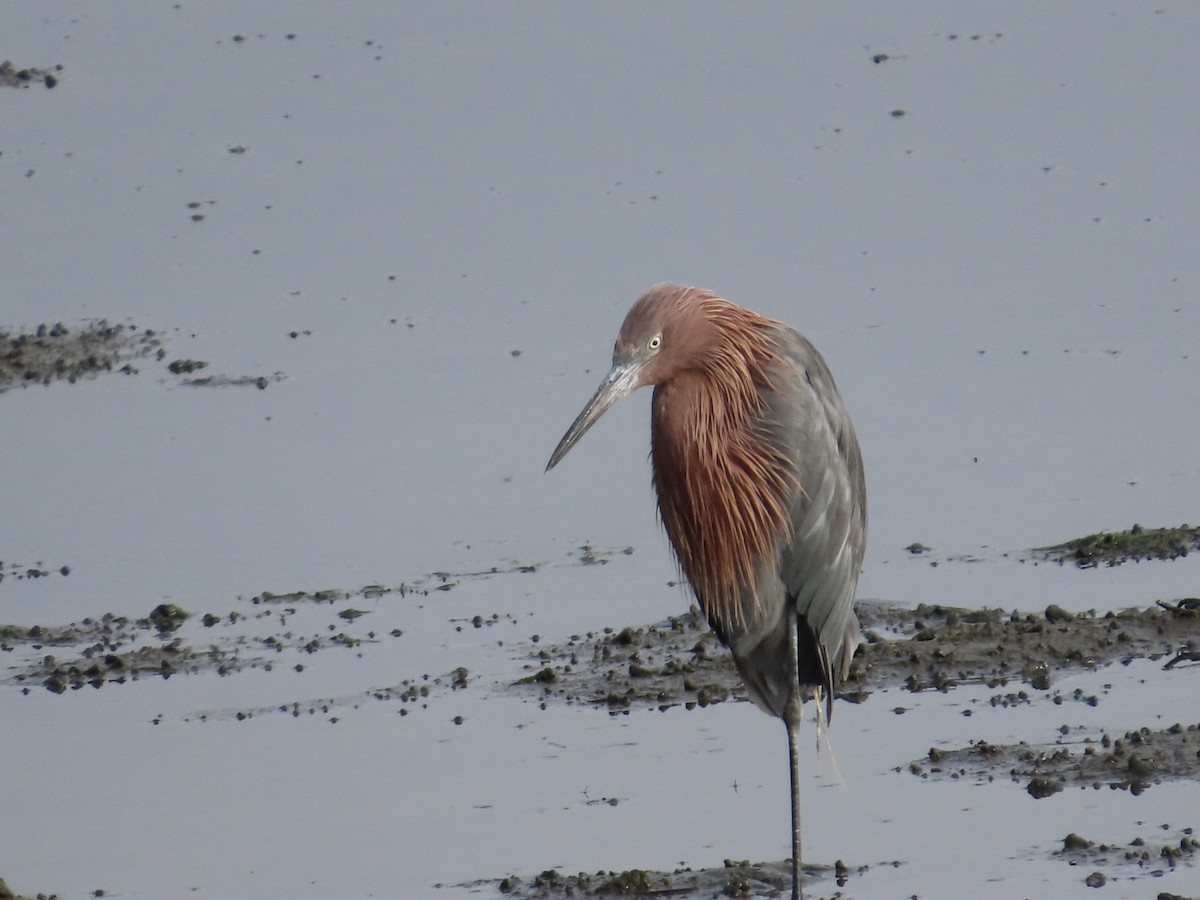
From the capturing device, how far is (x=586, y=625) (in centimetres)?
1095

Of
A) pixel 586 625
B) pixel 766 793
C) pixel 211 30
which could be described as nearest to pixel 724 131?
pixel 211 30

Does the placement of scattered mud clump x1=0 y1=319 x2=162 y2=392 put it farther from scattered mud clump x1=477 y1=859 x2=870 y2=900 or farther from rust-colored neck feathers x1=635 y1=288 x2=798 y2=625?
scattered mud clump x1=477 y1=859 x2=870 y2=900

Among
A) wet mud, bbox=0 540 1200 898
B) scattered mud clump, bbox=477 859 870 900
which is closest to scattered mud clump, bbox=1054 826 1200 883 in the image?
wet mud, bbox=0 540 1200 898

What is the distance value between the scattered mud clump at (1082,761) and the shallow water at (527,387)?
126mm

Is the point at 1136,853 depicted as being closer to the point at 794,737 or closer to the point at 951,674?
the point at 794,737

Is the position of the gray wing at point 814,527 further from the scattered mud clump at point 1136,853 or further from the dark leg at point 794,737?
the scattered mud clump at point 1136,853

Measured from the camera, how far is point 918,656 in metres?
10.2

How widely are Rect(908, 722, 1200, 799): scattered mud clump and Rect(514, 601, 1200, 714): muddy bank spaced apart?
0.58 meters

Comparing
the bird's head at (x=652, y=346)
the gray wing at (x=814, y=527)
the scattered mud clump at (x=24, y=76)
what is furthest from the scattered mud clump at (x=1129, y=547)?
the scattered mud clump at (x=24, y=76)

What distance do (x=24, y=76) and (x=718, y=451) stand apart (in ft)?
50.0

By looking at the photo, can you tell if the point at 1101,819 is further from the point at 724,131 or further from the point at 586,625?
the point at 724,131

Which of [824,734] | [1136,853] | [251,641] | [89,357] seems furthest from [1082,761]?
[89,357]

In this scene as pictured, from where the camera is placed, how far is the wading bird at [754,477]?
8.45 metres

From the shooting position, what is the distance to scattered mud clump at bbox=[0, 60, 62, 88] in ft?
72.8
